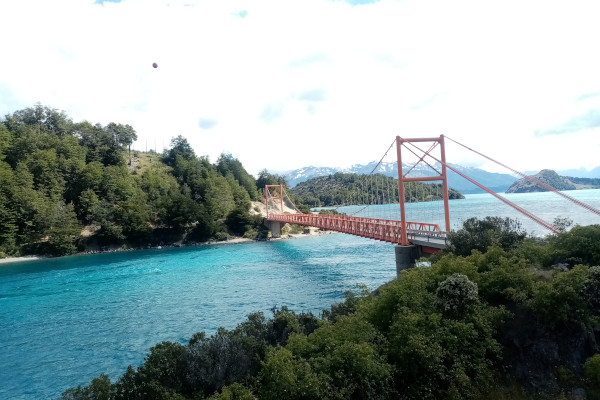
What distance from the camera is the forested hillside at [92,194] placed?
1737 inches

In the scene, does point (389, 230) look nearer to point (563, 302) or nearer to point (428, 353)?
point (563, 302)

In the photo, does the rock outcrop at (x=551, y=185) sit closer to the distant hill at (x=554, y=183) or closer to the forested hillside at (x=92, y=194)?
the distant hill at (x=554, y=183)

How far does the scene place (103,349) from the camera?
44.8 feet

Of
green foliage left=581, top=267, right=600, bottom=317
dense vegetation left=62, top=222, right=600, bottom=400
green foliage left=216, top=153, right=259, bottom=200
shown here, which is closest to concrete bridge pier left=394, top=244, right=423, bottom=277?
dense vegetation left=62, top=222, right=600, bottom=400

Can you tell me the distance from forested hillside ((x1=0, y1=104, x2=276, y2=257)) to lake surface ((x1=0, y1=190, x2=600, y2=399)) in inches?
313

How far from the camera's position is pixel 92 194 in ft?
167

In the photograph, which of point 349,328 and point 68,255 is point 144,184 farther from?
point 349,328

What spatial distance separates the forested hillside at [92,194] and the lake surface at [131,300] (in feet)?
26.1

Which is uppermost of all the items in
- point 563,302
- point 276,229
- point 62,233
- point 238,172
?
point 238,172

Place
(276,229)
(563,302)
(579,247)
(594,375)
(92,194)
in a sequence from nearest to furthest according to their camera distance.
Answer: (594,375)
(563,302)
(579,247)
(92,194)
(276,229)

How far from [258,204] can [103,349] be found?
183ft

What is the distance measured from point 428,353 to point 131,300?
19057 mm

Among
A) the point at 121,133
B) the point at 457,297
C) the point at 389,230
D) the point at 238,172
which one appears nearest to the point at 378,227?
the point at 389,230

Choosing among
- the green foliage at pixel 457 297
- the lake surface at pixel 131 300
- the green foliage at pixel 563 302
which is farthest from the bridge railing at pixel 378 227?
the green foliage at pixel 563 302
